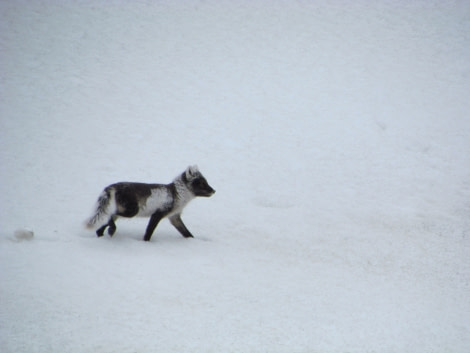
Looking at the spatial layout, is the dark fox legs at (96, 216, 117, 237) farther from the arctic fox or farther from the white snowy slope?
the white snowy slope

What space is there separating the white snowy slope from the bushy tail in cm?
30

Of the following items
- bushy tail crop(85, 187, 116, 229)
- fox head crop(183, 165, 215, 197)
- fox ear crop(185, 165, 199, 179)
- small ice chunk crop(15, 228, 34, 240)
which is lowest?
small ice chunk crop(15, 228, 34, 240)

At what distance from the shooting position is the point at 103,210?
728cm

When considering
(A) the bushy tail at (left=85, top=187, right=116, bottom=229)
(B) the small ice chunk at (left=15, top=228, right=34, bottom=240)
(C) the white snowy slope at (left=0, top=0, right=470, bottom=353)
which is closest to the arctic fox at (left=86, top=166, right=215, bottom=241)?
(A) the bushy tail at (left=85, top=187, right=116, bottom=229)

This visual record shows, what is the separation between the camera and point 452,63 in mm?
16328

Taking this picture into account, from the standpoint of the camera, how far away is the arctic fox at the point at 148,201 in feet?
24.1

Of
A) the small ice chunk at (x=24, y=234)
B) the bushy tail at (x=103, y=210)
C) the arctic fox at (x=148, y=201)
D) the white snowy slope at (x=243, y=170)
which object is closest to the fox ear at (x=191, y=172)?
the arctic fox at (x=148, y=201)

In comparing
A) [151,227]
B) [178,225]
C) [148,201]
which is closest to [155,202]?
[148,201]

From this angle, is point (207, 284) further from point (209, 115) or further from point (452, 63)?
point (452, 63)

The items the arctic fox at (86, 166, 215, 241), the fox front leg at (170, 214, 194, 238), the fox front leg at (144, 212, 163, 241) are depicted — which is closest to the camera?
the arctic fox at (86, 166, 215, 241)

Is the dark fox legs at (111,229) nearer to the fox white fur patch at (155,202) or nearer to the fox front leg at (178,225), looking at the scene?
the fox white fur patch at (155,202)

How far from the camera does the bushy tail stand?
7238 mm

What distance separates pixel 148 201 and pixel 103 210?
0.71 meters

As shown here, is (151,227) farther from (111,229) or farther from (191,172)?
(191,172)
